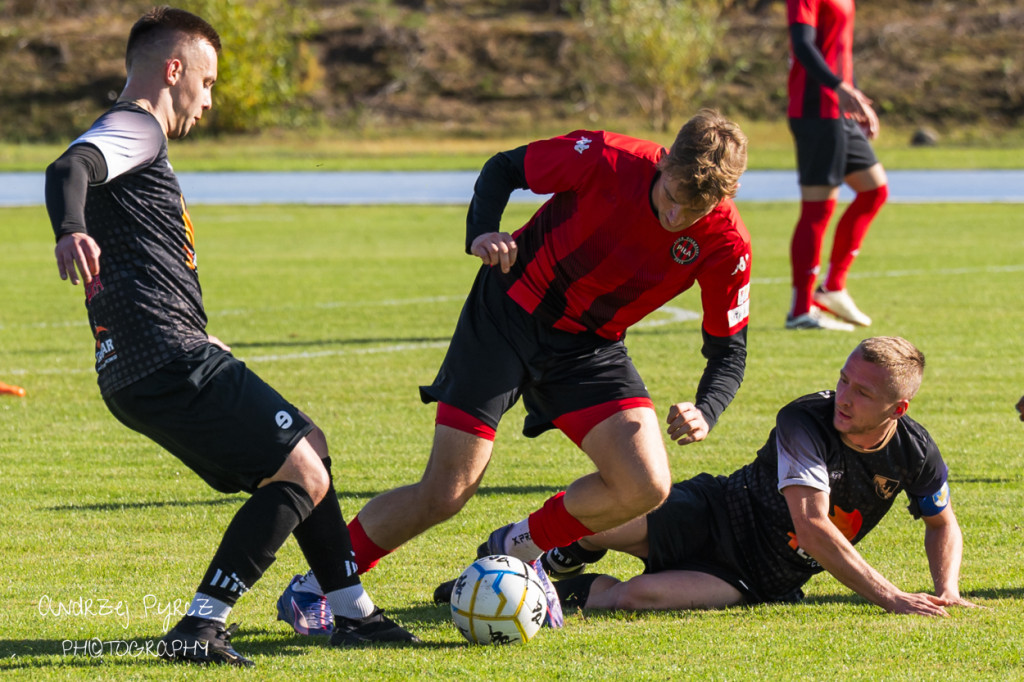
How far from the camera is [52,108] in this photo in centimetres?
5591

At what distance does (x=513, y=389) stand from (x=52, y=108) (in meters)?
55.7

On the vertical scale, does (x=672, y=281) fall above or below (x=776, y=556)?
above

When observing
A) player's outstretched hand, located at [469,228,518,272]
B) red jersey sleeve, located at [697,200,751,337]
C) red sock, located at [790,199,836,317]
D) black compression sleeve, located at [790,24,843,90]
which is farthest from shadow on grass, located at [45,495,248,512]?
black compression sleeve, located at [790,24,843,90]

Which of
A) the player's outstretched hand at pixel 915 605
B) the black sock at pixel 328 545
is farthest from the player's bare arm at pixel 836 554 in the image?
the black sock at pixel 328 545

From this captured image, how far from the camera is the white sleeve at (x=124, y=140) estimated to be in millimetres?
3559

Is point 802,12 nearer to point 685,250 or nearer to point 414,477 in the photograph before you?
point 414,477

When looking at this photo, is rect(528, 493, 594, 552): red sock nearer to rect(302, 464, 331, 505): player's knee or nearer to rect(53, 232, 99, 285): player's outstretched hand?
rect(302, 464, 331, 505): player's knee

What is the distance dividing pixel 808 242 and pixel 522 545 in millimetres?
6498

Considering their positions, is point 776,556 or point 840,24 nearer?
point 776,556

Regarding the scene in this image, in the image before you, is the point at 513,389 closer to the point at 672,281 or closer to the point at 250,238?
the point at 672,281

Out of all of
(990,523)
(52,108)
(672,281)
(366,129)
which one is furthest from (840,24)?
(52,108)

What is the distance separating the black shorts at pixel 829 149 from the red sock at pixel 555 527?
21.3 ft

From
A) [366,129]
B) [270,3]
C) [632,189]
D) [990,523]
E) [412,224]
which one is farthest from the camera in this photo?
[270,3]

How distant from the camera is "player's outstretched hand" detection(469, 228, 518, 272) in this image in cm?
427
